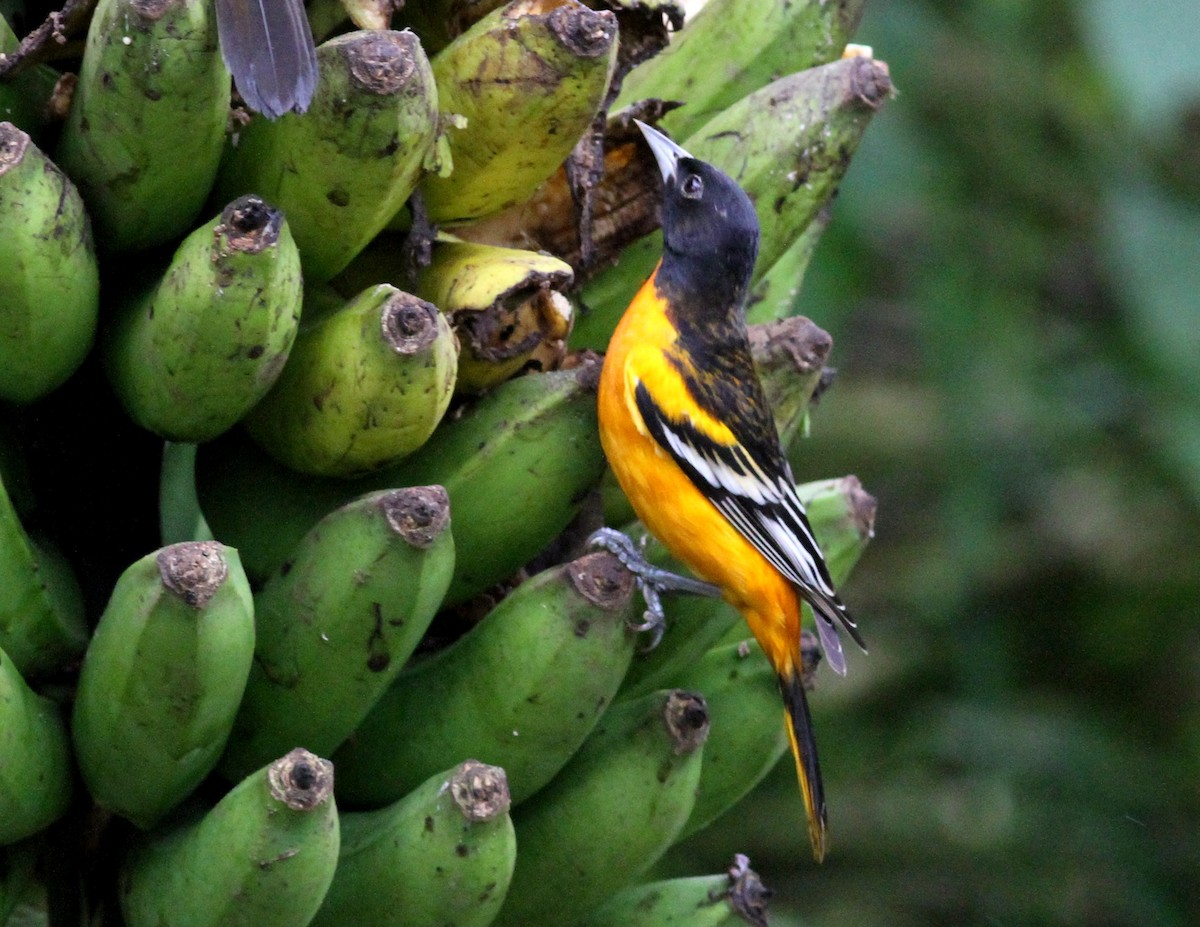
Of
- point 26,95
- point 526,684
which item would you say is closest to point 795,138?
point 526,684

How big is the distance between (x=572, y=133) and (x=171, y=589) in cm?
73

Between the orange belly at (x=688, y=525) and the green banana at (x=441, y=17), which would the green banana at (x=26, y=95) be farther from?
the orange belly at (x=688, y=525)

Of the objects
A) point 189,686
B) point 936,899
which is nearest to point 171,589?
point 189,686

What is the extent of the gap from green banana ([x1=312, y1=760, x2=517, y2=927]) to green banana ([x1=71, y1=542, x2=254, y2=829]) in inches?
8.7

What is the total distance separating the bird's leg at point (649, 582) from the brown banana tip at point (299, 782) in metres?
0.47

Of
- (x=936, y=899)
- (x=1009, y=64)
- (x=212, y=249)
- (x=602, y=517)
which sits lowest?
(x=936, y=899)

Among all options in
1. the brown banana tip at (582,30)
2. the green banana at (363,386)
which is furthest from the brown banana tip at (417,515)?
the brown banana tip at (582,30)

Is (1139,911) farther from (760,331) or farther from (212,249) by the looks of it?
(212,249)

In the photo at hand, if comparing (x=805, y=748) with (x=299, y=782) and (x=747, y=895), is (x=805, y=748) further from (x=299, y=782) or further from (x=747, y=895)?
(x=299, y=782)

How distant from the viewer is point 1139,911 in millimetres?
4191

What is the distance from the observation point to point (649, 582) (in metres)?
2.10

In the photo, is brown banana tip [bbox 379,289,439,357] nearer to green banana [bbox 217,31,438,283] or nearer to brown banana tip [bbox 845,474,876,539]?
green banana [bbox 217,31,438,283]

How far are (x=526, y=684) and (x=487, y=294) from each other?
465 mm

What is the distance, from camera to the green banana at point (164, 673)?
156cm
